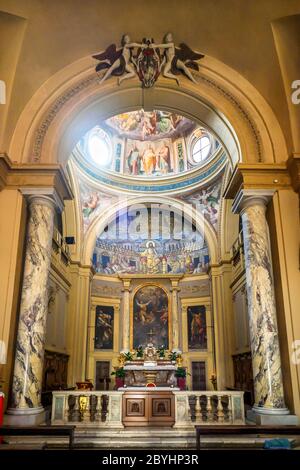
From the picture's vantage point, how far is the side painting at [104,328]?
19.5 meters

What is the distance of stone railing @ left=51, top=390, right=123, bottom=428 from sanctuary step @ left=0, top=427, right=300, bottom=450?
0.62m

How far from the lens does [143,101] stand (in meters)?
11.4

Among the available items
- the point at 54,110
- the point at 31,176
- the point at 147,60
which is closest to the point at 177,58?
the point at 147,60

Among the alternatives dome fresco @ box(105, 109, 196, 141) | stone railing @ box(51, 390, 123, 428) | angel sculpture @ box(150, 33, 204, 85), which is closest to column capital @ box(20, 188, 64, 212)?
stone railing @ box(51, 390, 123, 428)

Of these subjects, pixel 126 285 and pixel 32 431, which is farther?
pixel 126 285

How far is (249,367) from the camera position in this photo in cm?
1416

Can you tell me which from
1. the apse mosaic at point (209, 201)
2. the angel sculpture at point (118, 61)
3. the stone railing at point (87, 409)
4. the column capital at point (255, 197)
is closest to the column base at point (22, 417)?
the stone railing at point (87, 409)

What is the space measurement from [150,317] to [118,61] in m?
13.0

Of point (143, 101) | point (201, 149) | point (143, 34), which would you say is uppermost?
point (201, 149)

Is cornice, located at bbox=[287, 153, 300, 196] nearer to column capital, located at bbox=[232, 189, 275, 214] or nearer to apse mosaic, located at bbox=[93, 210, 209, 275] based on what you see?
column capital, located at bbox=[232, 189, 275, 214]

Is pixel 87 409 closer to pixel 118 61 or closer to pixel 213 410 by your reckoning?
pixel 213 410

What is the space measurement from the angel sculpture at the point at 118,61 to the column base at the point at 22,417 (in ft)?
26.3

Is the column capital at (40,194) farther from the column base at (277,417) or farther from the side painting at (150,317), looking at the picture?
the side painting at (150,317)
